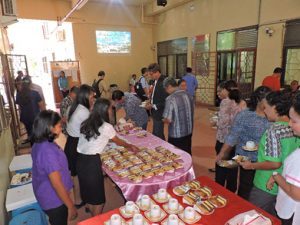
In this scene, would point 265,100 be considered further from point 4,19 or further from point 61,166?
point 4,19

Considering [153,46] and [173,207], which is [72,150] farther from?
[153,46]

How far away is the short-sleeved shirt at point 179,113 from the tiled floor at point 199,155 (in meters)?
0.86

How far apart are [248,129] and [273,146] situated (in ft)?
1.64

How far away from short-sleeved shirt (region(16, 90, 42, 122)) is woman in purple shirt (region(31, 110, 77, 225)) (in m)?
2.74

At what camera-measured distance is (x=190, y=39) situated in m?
8.34

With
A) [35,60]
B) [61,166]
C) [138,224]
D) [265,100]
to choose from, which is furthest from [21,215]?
[35,60]

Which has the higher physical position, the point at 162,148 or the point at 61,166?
the point at 61,166

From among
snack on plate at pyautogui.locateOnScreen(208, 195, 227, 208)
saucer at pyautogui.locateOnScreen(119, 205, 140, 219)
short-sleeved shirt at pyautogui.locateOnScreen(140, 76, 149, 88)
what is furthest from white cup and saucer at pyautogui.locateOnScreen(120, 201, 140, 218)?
short-sleeved shirt at pyautogui.locateOnScreen(140, 76, 149, 88)

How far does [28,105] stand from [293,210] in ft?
13.8

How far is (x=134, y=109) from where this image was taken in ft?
10.9

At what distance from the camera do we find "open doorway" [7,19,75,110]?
10.7m

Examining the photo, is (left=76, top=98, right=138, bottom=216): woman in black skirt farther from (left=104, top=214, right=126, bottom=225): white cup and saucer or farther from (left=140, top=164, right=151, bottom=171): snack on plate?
(left=104, top=214, right=126, bottom=225): white cup and saucer

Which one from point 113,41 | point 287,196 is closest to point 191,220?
point 287,196

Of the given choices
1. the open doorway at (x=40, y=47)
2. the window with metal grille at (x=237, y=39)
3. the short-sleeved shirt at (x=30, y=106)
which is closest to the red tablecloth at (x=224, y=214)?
the short-sleeved shirt at (x=30, y=106)
